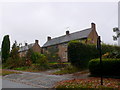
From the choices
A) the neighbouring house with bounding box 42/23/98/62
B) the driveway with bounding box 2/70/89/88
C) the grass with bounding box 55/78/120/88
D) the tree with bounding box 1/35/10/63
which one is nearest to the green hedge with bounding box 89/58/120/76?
the driveway with bounding box 2/70/89/88

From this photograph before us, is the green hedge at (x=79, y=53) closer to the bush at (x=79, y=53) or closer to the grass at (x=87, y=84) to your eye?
the bush at (x=79, y=53)

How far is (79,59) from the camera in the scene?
1686 cm

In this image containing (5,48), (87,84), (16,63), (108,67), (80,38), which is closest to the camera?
(87,84)

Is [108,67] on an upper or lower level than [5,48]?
lower

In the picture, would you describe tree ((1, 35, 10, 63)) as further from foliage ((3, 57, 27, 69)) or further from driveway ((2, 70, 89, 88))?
driveway ((2, 70, 89, 88))

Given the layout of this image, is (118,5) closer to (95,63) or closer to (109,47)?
A: (95,63)

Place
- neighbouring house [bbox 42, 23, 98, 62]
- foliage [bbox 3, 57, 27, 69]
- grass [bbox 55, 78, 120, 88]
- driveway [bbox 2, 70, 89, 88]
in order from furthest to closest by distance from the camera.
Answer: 1. neighbouring house [bbox 42, 23, 98, 62]
2. foliage [bbox 3, 57, 27, 69]
3. driveway [bbox 2, 70, 89, 88]
4. grass [bbox 55, 78, 120, 88]

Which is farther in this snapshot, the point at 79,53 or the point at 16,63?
the point at 16,63

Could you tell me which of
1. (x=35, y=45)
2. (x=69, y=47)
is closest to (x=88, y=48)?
(x=69, y=47)

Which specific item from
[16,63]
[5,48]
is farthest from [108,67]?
[5,48]

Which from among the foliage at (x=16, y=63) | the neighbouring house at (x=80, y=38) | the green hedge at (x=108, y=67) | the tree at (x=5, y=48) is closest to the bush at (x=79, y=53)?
the green hedge at (x=108, y=67)

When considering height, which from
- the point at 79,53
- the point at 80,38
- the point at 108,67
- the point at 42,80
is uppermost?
the point at 80,38

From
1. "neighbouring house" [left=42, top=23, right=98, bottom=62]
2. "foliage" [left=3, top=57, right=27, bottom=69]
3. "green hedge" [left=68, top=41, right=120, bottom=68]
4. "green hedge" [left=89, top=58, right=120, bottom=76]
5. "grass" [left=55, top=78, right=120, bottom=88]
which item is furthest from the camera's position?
"neighbouring house" [left=42, top=23, right=98, bottom=62]

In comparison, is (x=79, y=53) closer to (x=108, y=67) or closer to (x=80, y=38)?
(x=108, y=67)
